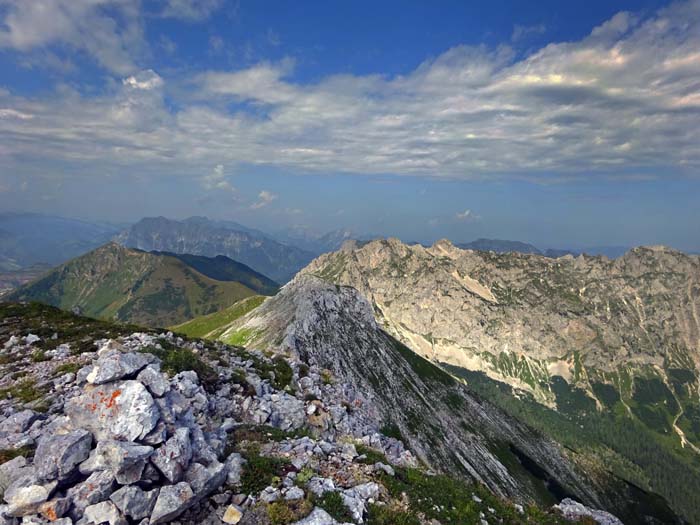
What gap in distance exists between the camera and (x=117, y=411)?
14758 mm

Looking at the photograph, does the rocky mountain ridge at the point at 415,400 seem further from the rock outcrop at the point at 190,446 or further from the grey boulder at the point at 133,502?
the grey boulder at the point at 133,502

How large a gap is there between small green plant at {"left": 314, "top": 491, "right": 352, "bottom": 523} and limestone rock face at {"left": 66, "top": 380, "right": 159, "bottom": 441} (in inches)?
284

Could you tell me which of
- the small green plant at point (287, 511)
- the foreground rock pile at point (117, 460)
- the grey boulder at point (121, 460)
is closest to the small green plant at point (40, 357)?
the foreground rock pile at point (117, 460)

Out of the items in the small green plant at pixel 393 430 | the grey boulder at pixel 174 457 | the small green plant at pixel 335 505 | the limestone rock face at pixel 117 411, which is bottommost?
the small green plant at pixel 393 430

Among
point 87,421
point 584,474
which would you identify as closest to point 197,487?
point 87,421

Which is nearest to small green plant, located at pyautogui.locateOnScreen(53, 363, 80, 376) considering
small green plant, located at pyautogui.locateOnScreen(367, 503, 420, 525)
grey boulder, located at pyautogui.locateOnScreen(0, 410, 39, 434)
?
grey boulder, located at pyautogui.locateOnScreen(0, 410, 39, 434)

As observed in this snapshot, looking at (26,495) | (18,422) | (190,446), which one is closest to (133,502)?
(190,446)

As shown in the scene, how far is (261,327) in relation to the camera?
338 feet

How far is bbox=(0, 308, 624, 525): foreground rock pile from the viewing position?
1220 cm

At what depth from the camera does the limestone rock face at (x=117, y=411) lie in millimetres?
14180

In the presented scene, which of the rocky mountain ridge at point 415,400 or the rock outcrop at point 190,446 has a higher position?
the rock outcrop at point 190,446

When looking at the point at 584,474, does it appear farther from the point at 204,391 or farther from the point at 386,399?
the point at 204,391

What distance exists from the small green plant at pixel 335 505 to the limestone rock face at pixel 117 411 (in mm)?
7207

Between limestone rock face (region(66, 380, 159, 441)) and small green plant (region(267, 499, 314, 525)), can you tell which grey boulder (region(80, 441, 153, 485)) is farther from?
small green plant (region(267, 499, 314, 525))
